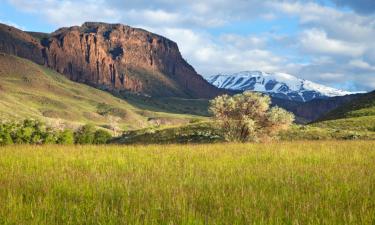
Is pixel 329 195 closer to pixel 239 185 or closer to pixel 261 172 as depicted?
pixel 239 185

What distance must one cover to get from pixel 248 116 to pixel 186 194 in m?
29.5

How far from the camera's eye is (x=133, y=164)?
1157 centimetres

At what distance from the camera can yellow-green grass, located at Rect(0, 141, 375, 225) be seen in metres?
5.63

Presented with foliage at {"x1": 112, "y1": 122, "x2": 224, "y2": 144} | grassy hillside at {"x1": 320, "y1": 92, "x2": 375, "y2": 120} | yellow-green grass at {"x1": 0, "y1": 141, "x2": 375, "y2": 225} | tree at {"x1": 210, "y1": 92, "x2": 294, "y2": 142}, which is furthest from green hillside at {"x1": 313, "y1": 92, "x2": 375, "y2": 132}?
yellow-green grass at {"x1": 0, "y1": 141, "x2": 375, "y2": 225}

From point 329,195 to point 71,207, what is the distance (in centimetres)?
404

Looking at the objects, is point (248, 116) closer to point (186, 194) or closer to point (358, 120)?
point (186, 194)

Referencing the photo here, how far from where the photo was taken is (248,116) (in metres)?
35.9

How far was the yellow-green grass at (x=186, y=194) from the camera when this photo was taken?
563 centimetres

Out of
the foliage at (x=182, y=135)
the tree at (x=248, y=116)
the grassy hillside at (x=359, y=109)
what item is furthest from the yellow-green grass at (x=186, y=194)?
the grassy hillside at (x=359, y=109)

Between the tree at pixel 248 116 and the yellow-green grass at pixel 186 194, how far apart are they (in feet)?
77.9

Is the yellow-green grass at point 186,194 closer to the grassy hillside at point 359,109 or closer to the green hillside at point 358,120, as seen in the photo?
the green hillside at point 358,120

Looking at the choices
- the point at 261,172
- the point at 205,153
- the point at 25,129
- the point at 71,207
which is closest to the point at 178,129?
the point at 25,129

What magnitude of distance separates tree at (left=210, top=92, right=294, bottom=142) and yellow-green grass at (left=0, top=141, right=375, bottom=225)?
23.7m

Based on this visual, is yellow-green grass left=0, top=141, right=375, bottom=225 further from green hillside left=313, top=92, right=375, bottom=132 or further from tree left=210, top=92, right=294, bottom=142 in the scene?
green hillside left=313, top=92, right=375, bottom=132
